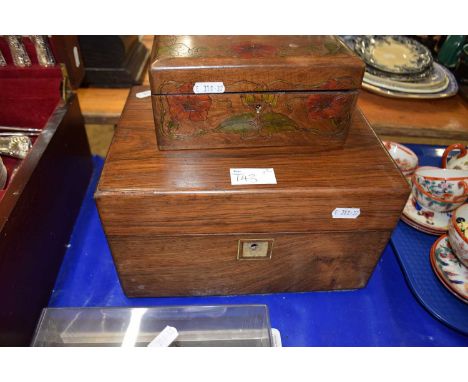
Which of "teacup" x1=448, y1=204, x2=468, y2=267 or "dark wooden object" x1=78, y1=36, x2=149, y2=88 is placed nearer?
"teacup" x1=448, y1=204, x2=468, y2=267

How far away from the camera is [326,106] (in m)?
0.62

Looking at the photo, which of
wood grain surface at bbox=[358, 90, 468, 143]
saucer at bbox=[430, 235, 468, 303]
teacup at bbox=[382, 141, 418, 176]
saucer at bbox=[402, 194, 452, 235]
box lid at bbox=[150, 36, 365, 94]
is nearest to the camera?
box lid at bbox=[150, 36, 365, 94]

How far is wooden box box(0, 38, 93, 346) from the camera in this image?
0.58m

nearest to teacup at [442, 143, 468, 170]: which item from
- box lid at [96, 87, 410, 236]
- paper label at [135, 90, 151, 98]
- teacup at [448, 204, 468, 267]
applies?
teacup at [448, 204, 468, 267]

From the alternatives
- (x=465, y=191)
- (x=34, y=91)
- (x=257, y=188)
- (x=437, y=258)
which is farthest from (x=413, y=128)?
(x=34, y=91)

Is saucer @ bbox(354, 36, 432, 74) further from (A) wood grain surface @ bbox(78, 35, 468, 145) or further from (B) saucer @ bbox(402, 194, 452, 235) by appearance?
(B) saucer @ bbox(402, 194, 452, 235)

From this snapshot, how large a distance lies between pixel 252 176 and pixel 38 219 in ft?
1.36

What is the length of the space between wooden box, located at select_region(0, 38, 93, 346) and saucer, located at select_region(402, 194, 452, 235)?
0.78m

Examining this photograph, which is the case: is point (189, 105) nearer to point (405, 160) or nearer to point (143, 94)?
point (143, 94)

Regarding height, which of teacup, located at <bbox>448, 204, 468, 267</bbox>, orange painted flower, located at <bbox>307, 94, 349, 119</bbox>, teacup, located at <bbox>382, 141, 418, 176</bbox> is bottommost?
teacup, located at <bbox>382, 141, 418, 176</bbox>

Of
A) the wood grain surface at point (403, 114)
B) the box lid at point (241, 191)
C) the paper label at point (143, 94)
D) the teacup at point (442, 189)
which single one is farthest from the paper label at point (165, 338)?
the wood grain surface at point (403, 114)

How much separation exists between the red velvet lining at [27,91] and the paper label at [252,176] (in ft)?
1.71

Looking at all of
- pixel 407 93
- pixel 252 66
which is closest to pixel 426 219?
pixel 407 93

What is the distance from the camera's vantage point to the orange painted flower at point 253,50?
580 mm
